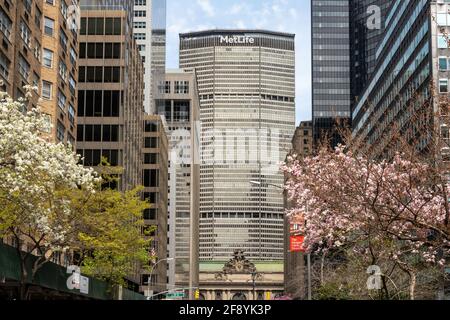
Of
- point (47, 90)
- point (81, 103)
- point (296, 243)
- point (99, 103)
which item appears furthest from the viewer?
point (81, 103)

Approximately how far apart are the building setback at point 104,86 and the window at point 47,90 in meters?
31.4

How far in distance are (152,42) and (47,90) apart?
313 ft

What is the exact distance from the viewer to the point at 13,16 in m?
56.0

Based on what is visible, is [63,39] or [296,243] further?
[63,39]

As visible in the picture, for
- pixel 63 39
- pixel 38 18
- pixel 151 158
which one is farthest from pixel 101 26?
pixel 151 158

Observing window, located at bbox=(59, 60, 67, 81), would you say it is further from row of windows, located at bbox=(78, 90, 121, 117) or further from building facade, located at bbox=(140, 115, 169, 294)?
building facade, located at bbox=(140, 115, 169, 294)

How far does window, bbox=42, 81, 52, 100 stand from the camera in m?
67.4

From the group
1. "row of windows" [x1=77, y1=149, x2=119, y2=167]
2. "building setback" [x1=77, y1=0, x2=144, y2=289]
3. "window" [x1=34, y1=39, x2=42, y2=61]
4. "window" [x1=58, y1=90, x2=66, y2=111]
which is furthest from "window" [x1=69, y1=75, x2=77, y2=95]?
"building setback" [x1=77, y1=0, x2=144, y2=289]

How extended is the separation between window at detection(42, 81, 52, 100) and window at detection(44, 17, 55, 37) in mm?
4606

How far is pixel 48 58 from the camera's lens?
67.8 metres

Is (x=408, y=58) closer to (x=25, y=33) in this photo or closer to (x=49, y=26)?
(x=49, y=26)

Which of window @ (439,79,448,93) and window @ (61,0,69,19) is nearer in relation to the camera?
window @ (61,0,69,19)
